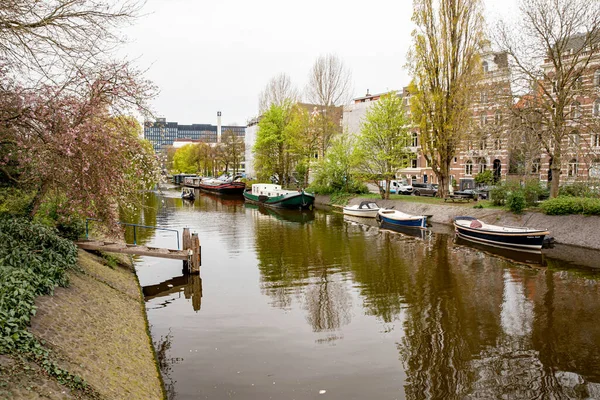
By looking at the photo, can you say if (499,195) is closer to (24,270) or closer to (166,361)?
(166,361)

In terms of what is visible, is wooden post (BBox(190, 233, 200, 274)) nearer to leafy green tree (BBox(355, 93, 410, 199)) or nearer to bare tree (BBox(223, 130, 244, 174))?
leafy green tree (BBox(355, 93, 410, 199))

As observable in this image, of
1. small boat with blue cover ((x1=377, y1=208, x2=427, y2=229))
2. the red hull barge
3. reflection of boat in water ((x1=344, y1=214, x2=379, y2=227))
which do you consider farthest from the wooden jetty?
the red hull barge

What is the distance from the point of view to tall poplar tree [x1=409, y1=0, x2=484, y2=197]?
112ft

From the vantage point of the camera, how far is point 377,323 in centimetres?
1220

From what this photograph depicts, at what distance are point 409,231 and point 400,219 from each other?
1.35 meters

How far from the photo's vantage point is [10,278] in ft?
26.0

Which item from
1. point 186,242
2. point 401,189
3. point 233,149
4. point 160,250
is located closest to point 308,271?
point 186,242

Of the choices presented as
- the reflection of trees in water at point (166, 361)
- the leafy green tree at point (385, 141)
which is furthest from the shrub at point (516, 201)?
the reflection of trees in water at point (166, 361)

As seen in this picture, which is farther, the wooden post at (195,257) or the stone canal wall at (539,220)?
the stone canal wall at (539,220)

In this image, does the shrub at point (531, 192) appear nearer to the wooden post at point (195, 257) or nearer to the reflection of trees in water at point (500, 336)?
the reflection of trees in water at point (500, 336)

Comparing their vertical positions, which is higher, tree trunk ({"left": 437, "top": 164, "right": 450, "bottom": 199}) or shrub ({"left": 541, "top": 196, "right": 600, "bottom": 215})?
tree trunk ({"left": 437, "top": 164, "right": 450, "bottom": 199})

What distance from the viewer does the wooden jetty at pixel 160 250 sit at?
14953mm

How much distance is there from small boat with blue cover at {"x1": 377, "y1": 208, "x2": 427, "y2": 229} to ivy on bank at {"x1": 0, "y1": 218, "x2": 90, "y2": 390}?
22361mm

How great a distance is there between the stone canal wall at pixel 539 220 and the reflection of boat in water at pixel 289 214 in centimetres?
885
